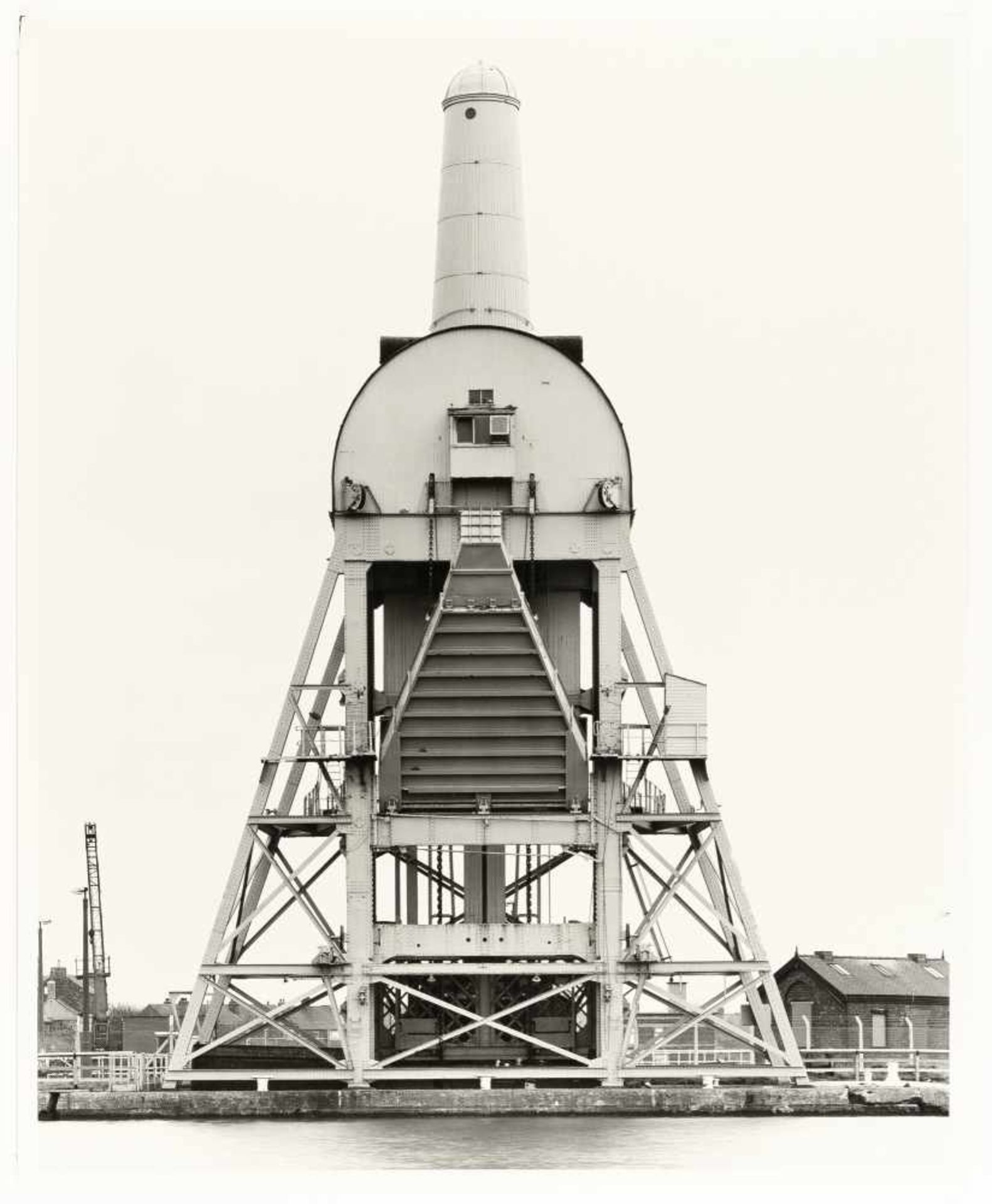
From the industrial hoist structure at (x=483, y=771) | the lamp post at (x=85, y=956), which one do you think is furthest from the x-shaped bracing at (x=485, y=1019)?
the lamp post at (x=85, y=956)

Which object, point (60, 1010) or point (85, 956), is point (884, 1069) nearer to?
point (85, 956)

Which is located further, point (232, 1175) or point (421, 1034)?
point (421, 1034)

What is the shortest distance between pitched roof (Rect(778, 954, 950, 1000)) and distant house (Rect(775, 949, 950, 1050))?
18 mm

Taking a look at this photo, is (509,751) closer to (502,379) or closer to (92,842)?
(502,379)

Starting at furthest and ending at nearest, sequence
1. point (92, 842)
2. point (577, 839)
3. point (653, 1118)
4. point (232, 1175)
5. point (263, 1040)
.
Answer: point (92, 842), point (263, 1040), point (577, 839), point (653, 1118), point (232, 1175)

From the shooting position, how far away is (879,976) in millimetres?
92688

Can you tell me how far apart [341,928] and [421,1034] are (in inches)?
118

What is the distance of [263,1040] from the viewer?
10025 cm

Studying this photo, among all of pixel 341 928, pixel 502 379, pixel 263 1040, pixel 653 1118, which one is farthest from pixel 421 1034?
pixel 263 1040

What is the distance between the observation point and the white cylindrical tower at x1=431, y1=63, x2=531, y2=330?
69125 millimetres

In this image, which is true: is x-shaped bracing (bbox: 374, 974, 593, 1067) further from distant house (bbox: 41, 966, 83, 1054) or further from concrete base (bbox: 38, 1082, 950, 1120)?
distant house (bbox: 41, 966, 83, 1054)

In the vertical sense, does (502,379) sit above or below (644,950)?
above

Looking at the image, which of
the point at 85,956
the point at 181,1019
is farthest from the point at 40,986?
the point at 85,956

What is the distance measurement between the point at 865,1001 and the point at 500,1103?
102 feet
